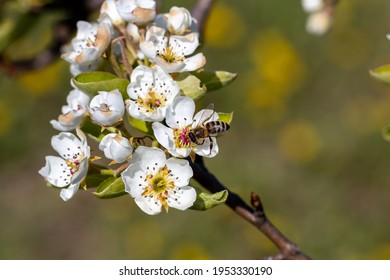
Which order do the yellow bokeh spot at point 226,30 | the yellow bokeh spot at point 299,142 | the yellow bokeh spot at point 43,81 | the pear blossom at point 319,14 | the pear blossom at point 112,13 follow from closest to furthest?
the pear blossom at point 112,13
the pear blossom at point 319,14
the yellow bokeh spot at point 299,142
the yellow bokeh spot at point 43,81
the yellow bokeh spot at point 226,30

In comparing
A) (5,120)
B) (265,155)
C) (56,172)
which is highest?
(56,172)

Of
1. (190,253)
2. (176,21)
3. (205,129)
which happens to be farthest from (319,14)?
(190,253)

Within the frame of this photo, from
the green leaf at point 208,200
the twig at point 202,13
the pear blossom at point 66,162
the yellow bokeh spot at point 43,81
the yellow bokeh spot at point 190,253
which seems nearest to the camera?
the green leaf at point 208,200

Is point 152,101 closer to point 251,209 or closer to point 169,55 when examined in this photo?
point 169,55

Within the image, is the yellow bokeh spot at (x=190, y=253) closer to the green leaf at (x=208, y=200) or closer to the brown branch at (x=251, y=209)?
the brown branch at (x=251, y=209)

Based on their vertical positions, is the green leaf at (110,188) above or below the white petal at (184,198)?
below

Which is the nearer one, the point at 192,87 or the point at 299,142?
the point at 192,87

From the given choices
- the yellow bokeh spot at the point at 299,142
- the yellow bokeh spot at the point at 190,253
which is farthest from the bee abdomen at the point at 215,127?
the yellow bokeh spot at the point at 299,142
